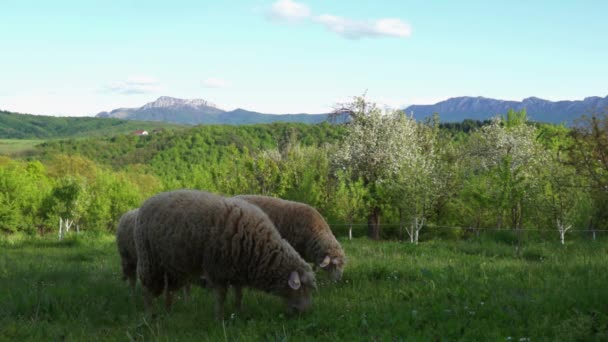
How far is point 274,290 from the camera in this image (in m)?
6.91

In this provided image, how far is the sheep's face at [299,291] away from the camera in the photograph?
657 centimetres

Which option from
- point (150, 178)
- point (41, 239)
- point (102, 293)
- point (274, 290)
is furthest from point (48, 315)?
point (150, 178)

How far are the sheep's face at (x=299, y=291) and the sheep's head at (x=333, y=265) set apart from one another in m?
2.40

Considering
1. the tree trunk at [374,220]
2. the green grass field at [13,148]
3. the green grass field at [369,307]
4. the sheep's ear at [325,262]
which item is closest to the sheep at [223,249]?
the green grass field at [369,307]

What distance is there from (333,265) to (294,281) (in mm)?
3130

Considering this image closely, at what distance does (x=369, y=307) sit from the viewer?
6.20 meters

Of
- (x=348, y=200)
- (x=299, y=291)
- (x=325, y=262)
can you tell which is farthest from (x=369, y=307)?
(x=348, y=200)

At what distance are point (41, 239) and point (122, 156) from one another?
434 feet

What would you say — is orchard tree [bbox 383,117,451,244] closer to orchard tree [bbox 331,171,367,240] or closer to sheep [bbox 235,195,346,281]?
orchard tree [bbox 331,171,367,240]

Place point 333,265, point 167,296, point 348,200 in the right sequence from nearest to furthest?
point 167,296
point 333,265
point 348,200

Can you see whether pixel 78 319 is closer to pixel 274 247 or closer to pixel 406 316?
pixel 274 247

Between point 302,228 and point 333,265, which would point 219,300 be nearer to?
point 333,265

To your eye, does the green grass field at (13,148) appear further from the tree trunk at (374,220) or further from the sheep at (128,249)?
the sheep at (128,249)

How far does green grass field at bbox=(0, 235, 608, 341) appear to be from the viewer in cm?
504
